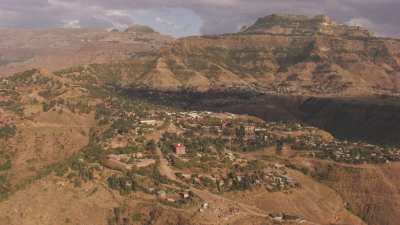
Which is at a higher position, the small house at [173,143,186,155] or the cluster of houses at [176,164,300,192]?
the small house at [173,143,186,155]

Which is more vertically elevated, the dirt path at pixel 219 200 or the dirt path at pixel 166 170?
the dirt path at pixel 166 170

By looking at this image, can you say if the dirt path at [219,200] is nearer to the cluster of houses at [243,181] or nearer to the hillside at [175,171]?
the hillside at [175,171]

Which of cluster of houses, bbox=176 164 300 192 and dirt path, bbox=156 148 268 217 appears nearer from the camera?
dirt path, bbox=156 148 268 217

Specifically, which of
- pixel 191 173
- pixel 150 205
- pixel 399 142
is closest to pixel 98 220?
pixel 150 205

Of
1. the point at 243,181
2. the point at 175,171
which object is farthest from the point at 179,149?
the point at 243,181

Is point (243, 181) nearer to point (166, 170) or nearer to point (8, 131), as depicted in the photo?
point (166, 170)

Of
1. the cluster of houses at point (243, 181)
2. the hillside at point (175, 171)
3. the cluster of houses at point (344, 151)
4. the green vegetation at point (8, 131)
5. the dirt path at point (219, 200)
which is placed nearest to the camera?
the hillside at point (175, 171)

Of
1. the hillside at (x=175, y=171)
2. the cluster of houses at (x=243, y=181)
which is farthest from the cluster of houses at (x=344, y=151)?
the cluster of houses at (x=243, y=181)

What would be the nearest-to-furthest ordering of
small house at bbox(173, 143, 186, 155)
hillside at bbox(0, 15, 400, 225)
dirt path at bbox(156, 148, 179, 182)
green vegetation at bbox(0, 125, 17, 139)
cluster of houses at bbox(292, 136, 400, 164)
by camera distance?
hillside at bbox(0, 15, 400, 225)
dirt path at bbox(156, 148, 179, 182)
small house at bbox(173, 143, 186, 155)
cluster of houses at bbox(292, 136, 400, 164)
green vegetation at bbox(0, 125, 17, 139)

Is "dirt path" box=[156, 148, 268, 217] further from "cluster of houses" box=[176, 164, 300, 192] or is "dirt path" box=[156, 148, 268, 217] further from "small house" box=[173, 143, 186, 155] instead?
"small house" box=[173, 143, 186, 155]

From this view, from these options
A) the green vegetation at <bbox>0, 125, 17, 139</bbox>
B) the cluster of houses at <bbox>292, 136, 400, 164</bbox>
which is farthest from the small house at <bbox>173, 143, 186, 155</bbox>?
the green vegetation at <bbox>0, 125, 17, 139</bbox>

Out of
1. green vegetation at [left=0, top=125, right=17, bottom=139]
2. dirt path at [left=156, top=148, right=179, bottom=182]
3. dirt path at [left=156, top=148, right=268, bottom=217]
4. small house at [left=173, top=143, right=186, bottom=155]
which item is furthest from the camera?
green vegetation at [left=0, top=125, right=17, bottom=139]

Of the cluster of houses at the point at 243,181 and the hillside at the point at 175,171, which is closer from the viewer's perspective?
the hillside at the point at 175,171
